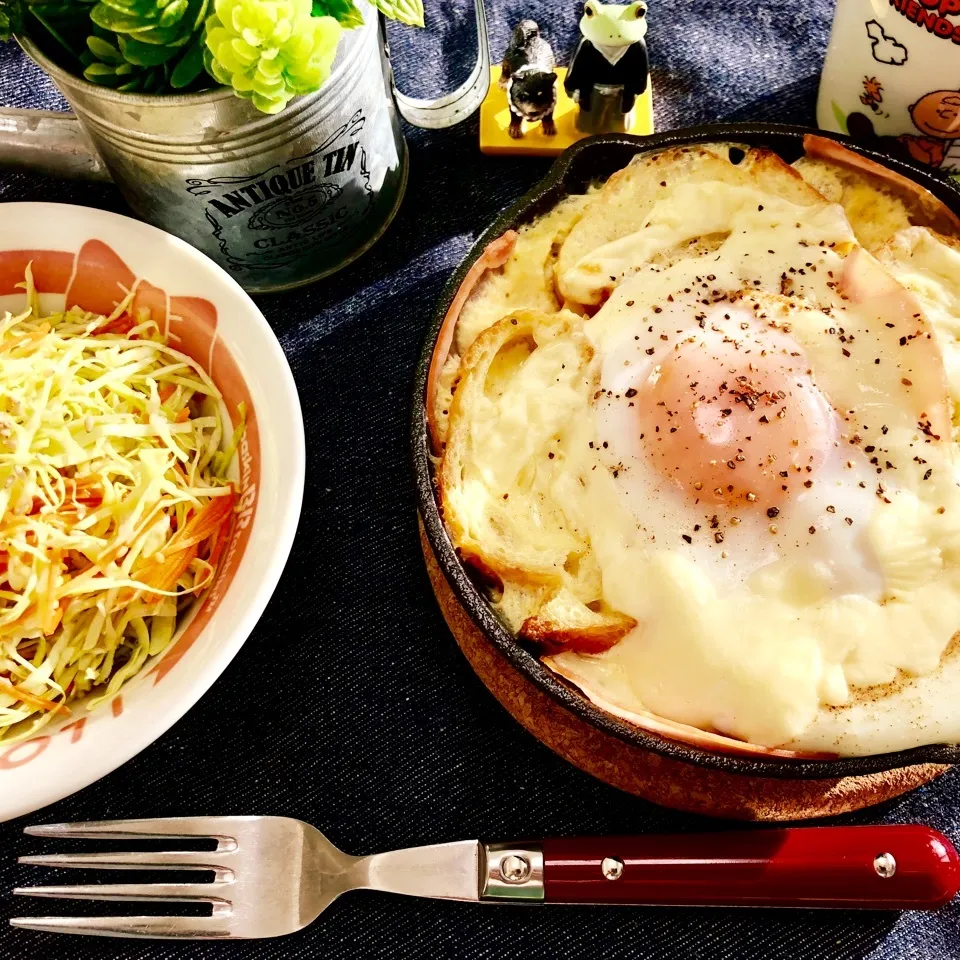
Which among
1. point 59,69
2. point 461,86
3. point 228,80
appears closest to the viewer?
point 228,80

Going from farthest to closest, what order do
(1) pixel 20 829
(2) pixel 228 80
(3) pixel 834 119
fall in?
(3) pixel 834 119 < (1) pixel 20 829 < (2) pixel 228 80

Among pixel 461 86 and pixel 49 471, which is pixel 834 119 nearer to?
pixel 461 86

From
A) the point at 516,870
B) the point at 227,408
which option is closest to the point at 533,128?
the point at 227,408

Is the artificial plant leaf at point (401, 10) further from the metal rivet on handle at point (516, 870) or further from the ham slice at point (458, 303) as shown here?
the metal rivet on handle at point (516, 870)

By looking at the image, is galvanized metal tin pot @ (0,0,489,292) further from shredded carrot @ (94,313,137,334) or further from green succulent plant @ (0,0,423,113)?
shredded carrot @ (94,313,137,334)

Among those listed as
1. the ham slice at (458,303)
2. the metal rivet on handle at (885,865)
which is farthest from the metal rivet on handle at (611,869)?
the ham slice at (458,303)

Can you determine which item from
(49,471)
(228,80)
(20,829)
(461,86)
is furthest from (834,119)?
(20,829)

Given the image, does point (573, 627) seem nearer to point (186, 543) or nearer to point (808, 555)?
point (808, 555)
